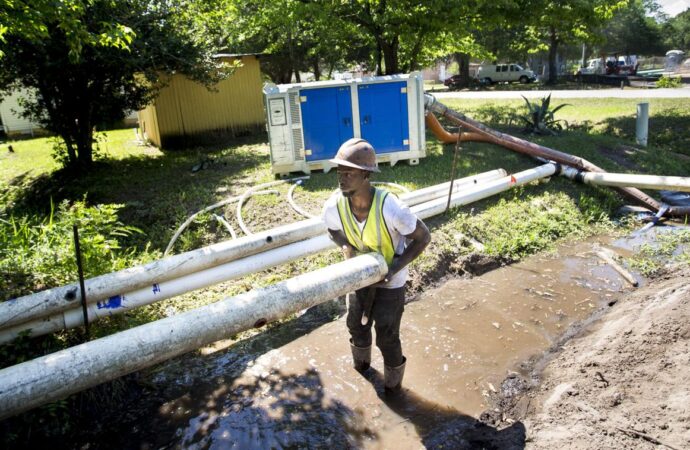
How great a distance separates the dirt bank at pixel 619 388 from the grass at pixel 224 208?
6.91 feet

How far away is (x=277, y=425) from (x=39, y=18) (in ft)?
14.9

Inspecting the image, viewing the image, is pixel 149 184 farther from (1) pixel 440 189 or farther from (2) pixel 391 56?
(2) pixel 391 56

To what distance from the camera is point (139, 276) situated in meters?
4.52

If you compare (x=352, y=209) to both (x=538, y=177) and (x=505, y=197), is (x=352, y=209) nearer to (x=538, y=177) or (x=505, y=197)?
(x=505, y=197)

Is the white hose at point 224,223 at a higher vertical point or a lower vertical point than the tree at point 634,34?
lower

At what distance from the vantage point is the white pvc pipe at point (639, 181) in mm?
7020

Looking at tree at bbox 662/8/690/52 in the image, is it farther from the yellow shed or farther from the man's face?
the man's face

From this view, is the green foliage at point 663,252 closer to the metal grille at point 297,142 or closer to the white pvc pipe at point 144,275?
the white pvc pipe at point 144,275

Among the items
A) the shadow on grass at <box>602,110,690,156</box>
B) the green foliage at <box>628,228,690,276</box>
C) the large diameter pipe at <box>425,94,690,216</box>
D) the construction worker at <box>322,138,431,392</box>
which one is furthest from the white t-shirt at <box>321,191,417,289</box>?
the shadow on grass at <box>602,110,690,156</box>

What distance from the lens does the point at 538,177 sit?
8.66 meters

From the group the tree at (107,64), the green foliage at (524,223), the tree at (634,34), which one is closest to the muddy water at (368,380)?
the green foliage at (524,223)

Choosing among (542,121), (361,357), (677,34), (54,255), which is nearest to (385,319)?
(361,357)

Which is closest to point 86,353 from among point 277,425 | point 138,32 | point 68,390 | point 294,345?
point 68,390

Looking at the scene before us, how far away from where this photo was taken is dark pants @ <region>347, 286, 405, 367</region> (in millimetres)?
3771
